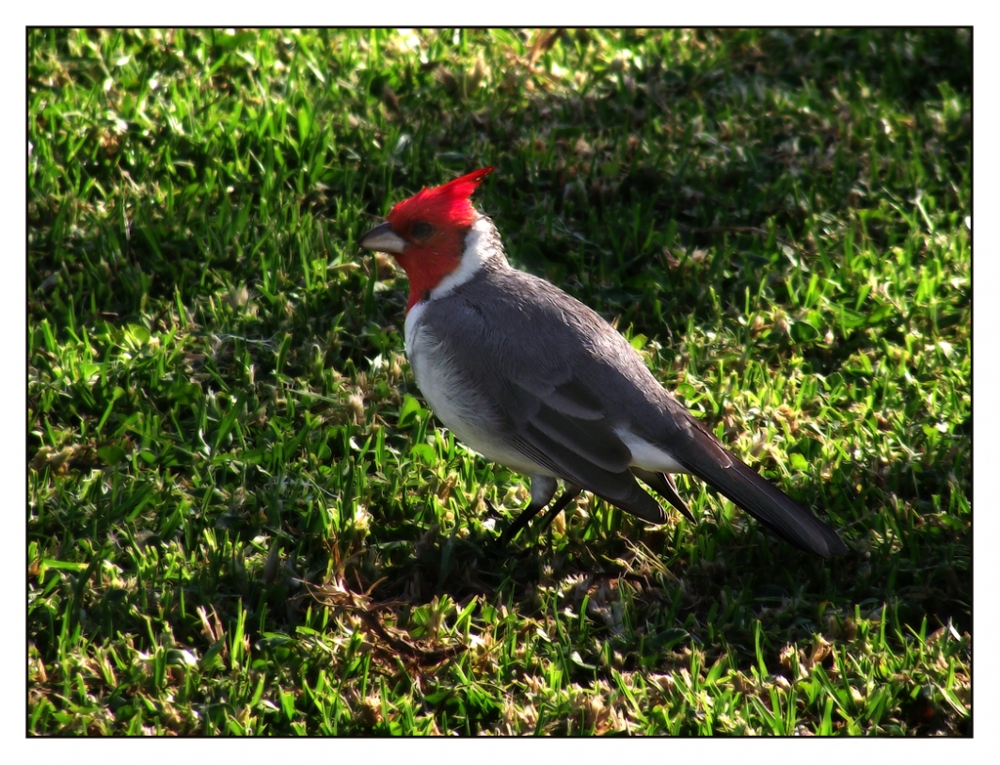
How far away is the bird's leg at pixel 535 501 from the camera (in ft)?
14.8

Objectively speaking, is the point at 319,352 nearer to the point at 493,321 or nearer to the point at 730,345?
the point at 493,321

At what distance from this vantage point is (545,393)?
4320 millimetres

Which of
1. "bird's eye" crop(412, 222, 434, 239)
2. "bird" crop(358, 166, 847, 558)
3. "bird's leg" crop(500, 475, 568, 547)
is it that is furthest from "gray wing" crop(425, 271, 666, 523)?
"bird's eye" crop(412, 222, 434, 239)

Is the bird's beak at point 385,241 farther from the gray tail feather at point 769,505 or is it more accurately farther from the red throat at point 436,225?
the gray tail feather at point 769,505

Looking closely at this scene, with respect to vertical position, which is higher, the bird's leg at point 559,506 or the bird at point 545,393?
the bird at point 545,393

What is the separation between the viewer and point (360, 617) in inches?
164

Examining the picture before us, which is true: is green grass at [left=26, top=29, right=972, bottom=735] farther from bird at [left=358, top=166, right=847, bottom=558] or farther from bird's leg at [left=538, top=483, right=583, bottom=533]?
bird at [left=358, top=166, right=847, bottom=558]

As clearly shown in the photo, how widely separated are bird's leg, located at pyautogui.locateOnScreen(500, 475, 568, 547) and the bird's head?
0.96 meters

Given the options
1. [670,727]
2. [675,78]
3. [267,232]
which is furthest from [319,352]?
[675,78]

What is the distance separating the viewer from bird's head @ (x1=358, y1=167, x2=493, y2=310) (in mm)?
4613

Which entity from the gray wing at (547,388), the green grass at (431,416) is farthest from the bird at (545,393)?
the green grass at (431,416)

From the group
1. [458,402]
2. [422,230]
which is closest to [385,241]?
[422,230]

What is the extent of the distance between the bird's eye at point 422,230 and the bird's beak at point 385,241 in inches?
2.7

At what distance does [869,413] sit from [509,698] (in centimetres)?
241
